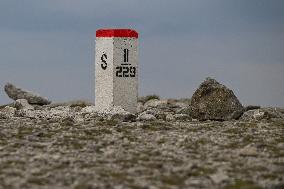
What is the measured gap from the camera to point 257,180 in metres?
15.9

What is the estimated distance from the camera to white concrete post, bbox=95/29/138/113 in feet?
114

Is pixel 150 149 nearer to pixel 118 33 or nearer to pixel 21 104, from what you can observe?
A: pixel 118 33

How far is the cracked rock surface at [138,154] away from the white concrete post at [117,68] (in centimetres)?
552

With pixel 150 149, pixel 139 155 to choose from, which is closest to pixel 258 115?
pixel 150 149

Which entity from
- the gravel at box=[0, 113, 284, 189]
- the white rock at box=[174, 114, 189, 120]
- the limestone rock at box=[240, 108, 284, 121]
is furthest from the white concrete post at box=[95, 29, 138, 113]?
the gravel at box=[0, 113, 284, 189]

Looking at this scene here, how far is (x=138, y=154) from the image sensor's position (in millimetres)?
19078

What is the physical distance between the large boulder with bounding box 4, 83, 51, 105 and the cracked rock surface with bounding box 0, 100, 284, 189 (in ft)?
58.0

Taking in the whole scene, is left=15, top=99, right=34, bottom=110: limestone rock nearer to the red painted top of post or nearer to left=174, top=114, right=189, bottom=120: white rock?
the red painted top of post

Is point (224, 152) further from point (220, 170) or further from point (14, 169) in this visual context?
point (14, 169)

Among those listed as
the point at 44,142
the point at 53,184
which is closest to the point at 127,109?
the point at 44,142

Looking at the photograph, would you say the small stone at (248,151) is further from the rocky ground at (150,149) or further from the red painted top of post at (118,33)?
the red painted top of post at (118,33)

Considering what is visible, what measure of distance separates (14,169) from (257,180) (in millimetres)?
6055

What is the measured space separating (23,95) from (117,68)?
14402mm

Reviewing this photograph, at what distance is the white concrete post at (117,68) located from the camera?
114ft
